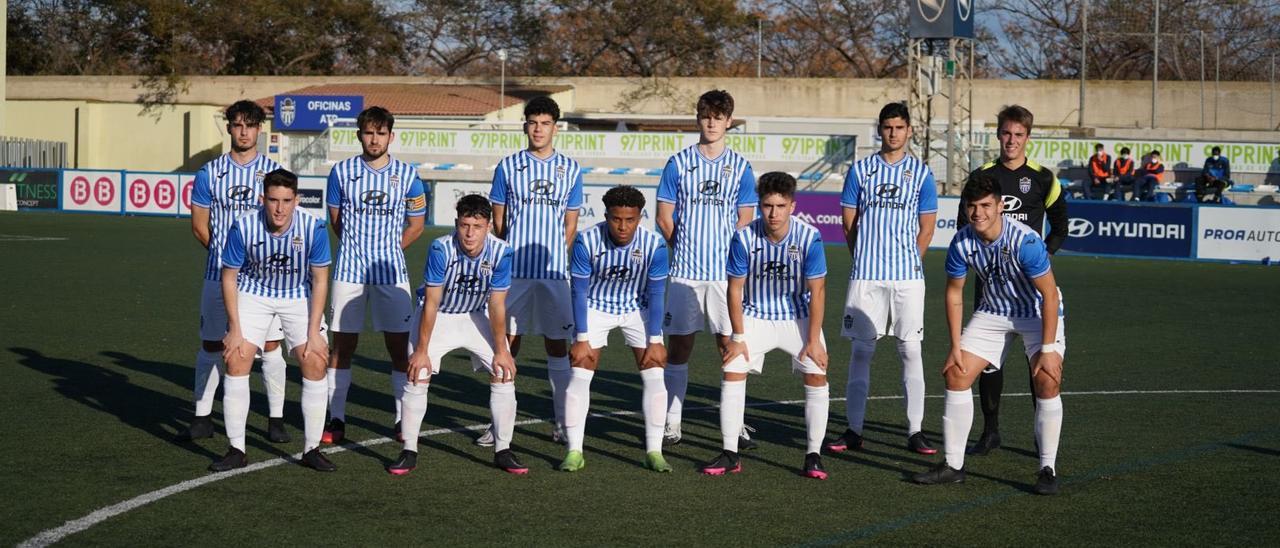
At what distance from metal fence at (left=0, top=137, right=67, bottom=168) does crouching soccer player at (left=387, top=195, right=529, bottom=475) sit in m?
41.8

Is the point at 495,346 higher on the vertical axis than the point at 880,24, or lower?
lower

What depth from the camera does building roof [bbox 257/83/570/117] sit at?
160 feet

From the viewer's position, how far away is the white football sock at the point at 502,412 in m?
8.13

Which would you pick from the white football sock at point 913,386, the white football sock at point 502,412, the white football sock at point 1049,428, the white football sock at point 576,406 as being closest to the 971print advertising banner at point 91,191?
the white football sock at point 502,412

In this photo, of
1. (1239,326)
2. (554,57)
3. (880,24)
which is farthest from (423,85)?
(1239,326)

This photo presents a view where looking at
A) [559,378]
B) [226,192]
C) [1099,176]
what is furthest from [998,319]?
[1099,176]

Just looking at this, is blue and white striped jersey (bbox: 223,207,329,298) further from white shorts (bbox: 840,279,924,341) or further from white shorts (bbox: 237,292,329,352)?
white shorts (bbox: 840,279,924,341)

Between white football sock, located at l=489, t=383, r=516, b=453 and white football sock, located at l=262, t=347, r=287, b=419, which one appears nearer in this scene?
white football sock, located at l=489, t=383, r=516, b=453

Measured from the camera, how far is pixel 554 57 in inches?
2373

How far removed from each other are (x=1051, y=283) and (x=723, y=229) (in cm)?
220

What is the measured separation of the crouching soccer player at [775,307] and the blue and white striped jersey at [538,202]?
4.39 ft

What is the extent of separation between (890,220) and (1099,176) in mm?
27119

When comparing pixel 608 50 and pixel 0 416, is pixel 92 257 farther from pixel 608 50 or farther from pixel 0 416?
pixel 608 50

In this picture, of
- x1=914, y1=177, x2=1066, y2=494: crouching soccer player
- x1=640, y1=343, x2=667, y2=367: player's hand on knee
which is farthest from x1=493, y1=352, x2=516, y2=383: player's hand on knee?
x1=914, y1=177, x2=1066, y2=494: crouching soccer player
